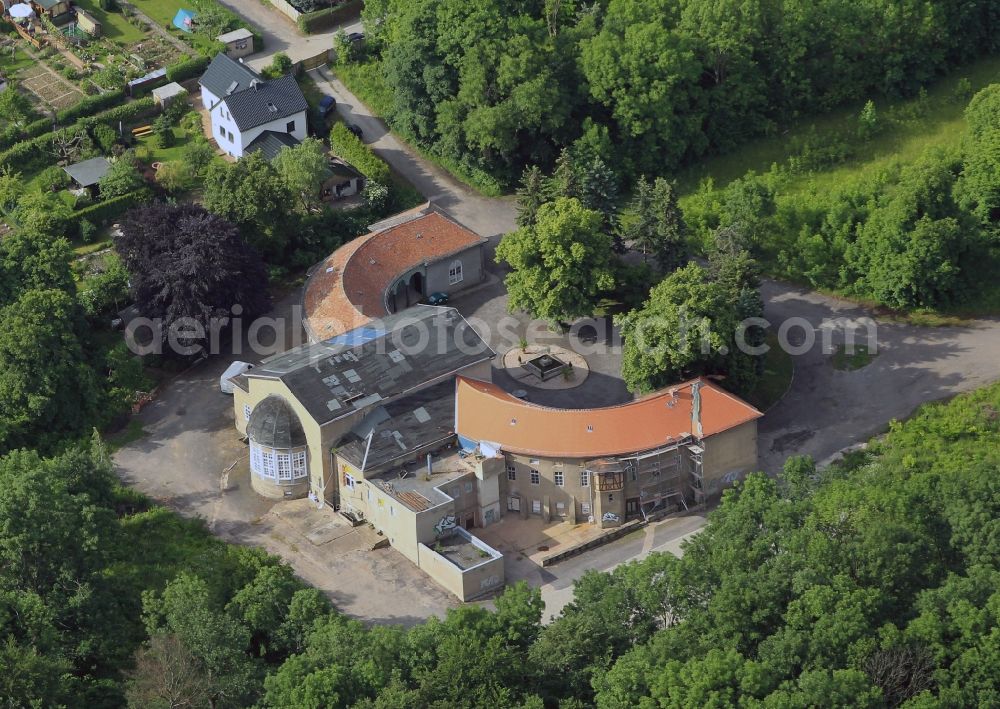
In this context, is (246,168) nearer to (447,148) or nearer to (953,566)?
(447,148)

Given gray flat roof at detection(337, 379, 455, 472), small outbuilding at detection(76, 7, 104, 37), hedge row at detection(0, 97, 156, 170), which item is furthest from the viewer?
small outbuilding at detection(76, 7, 104, 37)

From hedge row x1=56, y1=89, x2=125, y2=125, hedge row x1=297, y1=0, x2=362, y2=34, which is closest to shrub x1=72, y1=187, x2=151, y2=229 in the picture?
hedge row x1=56, y1=89, x2=125, y2=125

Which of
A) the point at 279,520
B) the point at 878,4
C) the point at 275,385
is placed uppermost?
the point at 878,4

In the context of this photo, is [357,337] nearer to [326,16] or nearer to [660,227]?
[660,227]

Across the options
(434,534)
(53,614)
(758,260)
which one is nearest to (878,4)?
(758,260)

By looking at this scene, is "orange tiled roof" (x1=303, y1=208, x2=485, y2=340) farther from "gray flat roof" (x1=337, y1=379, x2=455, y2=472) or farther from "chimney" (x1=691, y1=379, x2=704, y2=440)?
"chimney" (x1=691, y1=379, x2=704, y2=440)
